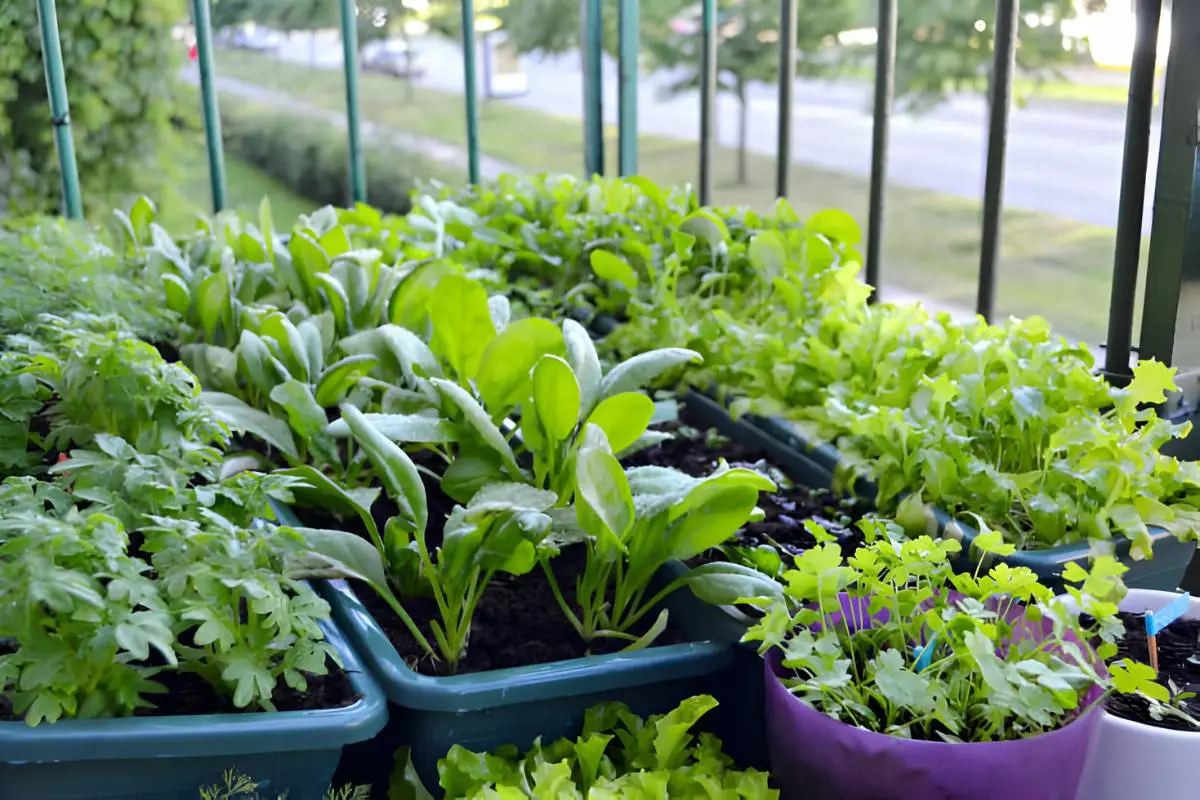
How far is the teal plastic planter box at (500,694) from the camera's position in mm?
1072

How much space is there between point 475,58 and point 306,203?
3.03 m

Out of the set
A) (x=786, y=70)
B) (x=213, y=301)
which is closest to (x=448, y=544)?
(x=213, y=301)

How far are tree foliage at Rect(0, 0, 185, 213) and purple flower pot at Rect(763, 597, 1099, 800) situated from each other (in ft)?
9.80

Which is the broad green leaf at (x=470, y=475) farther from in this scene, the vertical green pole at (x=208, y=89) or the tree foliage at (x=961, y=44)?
the tree foliage at (x=961, y=44)

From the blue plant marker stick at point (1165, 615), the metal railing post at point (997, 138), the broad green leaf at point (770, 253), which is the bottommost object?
the blue plant marker stick at point (1165, 615)

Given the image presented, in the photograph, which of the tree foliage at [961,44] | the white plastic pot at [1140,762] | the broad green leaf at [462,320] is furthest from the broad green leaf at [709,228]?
the tree foliage at [961,44]

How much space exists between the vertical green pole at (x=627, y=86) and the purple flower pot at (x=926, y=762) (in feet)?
6.45

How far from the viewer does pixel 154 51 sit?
357 cm

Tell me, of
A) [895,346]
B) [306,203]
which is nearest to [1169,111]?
[895,346]

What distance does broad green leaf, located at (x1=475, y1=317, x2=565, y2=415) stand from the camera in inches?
53.9

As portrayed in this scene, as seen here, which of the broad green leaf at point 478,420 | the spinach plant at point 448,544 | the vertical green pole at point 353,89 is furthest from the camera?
the vertical green pole at point 353,89

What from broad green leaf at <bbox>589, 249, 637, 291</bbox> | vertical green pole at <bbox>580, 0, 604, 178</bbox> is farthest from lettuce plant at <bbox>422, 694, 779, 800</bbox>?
vertical green pole at <bbox>580, 0, 604, 178</bbox>

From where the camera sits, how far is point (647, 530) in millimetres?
1205

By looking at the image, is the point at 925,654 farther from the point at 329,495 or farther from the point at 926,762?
the point at 329,495
